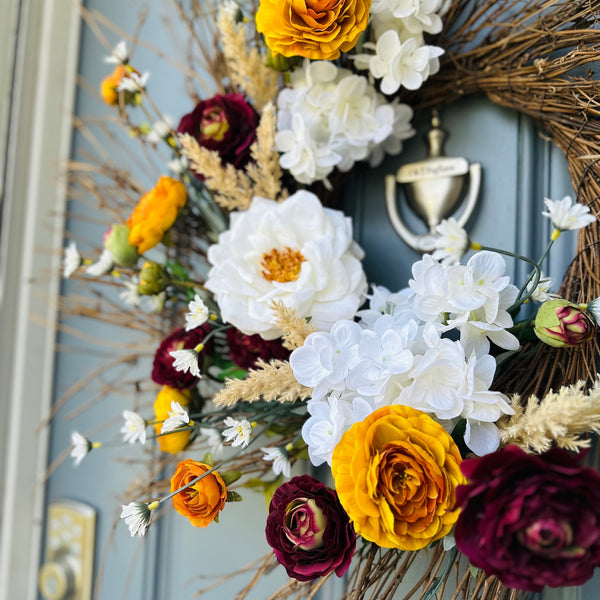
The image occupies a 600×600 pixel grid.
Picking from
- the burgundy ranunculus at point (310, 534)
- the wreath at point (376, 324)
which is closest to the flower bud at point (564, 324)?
the wreath at point (376, 324)

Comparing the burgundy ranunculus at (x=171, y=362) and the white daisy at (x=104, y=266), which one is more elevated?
the white daisy at (x=104, y=266)

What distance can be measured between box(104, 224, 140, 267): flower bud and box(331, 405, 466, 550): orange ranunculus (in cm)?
44

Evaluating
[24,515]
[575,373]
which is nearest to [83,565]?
[24,515]

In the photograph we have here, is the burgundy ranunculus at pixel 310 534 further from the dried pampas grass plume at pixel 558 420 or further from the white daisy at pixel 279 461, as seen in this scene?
the dried pampas grass plume at pixel 558 420

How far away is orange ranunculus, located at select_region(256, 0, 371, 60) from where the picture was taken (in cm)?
65

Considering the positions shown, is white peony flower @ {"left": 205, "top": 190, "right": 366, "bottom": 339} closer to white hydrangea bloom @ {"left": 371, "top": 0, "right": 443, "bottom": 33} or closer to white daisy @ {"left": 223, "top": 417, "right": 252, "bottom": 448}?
white daisy @ {"left": 223, "top": 417, "right": 252, "bottom": 448}

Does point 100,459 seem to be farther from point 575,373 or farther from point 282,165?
point 575,373

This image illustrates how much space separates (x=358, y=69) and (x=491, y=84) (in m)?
0.17

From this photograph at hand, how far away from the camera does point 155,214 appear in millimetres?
806

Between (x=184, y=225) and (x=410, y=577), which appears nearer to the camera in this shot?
(x=410, y=577)

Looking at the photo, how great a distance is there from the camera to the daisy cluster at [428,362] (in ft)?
1.83

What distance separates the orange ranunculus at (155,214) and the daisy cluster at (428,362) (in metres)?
0.33

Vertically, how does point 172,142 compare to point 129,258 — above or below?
above

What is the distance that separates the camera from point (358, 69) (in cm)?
79
